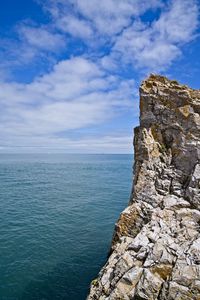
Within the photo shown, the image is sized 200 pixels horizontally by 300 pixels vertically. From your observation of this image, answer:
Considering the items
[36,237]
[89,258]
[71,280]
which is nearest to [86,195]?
[36,237]

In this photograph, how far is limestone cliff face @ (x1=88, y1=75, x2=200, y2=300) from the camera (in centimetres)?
1736

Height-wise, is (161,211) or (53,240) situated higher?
(161,211)

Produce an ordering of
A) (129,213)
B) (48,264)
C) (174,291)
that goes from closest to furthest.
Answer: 1. (174,291)
2. (129,213)
3. (48,264)

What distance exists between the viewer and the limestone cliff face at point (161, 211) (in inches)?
683

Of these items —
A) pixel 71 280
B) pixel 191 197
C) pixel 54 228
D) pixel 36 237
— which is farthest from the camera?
pixel 54 228

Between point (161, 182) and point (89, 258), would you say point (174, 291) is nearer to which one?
point (161, 182)

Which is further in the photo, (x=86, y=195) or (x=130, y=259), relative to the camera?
(x=86, y=195)

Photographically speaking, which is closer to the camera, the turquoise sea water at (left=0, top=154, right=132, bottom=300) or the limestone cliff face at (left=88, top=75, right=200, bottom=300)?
the limestone cliff face at (left=88, top=75, right=200, bottom=300)

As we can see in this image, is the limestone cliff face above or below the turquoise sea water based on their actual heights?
above

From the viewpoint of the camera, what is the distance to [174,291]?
16.4 m

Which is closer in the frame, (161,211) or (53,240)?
(161,211)

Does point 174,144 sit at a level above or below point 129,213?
above

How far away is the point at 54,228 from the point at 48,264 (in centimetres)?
1236

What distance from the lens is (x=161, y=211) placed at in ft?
74.7
